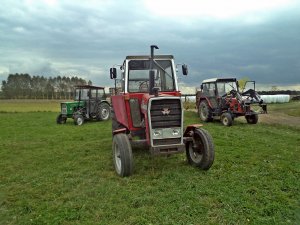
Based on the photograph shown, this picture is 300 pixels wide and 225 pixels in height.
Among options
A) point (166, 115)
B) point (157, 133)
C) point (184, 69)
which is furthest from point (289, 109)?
point (157, 133)

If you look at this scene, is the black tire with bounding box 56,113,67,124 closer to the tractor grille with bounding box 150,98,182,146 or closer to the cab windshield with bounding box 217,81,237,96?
the cab windshield with bounding box 217,81,237,96

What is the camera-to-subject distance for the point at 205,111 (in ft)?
55.6

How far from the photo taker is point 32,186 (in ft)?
19.4

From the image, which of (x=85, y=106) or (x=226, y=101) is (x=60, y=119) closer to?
(x=85, y=106)

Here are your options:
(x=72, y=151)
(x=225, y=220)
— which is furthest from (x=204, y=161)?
(x=72, y=151)

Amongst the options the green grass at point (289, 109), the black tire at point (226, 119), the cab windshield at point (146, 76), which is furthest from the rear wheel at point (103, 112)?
the green grass at point (289, 109)

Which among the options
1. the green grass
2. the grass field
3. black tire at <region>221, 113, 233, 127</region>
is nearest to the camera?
the grass field

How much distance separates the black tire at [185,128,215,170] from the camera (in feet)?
21.1

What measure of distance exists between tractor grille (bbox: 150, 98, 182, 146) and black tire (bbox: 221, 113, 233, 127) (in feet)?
29.5

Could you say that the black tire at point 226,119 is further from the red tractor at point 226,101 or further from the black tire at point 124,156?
the black tire at point 124,156

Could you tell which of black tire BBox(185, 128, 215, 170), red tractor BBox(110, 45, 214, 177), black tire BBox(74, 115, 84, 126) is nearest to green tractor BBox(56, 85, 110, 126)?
black tire BBox(74, 115, 84, 126)

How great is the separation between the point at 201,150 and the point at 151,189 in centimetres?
176

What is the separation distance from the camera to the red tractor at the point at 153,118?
6.31 meters

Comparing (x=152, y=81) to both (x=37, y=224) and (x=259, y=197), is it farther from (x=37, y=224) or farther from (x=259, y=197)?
(x=37, y=224)
